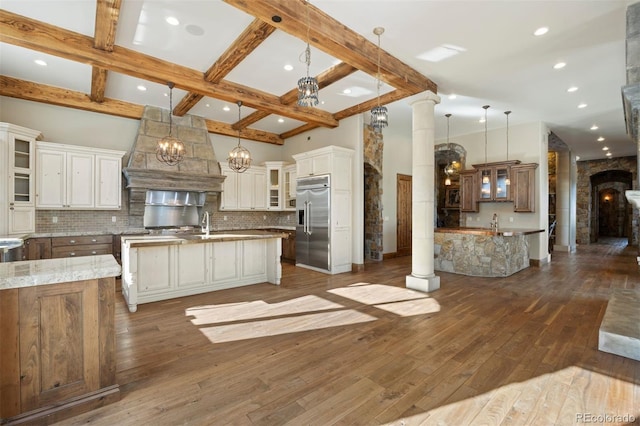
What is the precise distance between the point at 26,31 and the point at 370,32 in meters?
4.10

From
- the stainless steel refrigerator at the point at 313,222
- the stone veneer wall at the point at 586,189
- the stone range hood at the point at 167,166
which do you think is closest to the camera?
the stone range hood at the point at 167,166

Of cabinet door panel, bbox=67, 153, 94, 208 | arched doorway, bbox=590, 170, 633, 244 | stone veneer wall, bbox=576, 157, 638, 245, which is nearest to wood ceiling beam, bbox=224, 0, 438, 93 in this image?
cabinet door panel, bbox=67, 153, 94, 208

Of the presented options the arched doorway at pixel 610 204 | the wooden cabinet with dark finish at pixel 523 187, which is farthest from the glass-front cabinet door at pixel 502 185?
the arched doorway at pixel 610 204

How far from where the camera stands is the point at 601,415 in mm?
1966

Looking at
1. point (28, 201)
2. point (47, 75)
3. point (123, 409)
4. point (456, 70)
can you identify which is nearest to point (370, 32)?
point (456, 70)

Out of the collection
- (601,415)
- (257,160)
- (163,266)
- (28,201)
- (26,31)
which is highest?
(26,31)

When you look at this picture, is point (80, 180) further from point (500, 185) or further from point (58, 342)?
point (500, 185)

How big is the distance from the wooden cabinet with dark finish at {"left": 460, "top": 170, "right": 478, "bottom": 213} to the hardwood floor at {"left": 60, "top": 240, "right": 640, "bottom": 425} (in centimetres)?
370

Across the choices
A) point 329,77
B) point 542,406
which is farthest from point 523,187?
point 542,406

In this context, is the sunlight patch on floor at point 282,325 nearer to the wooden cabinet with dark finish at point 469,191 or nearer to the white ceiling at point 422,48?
the white ceiling at point 422,48

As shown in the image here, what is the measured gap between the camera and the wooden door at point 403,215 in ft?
28.6

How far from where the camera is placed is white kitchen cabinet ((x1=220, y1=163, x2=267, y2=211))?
7.81 m

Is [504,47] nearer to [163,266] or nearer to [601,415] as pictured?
[601,415]

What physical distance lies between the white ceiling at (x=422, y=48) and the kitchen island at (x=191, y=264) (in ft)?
8.95
